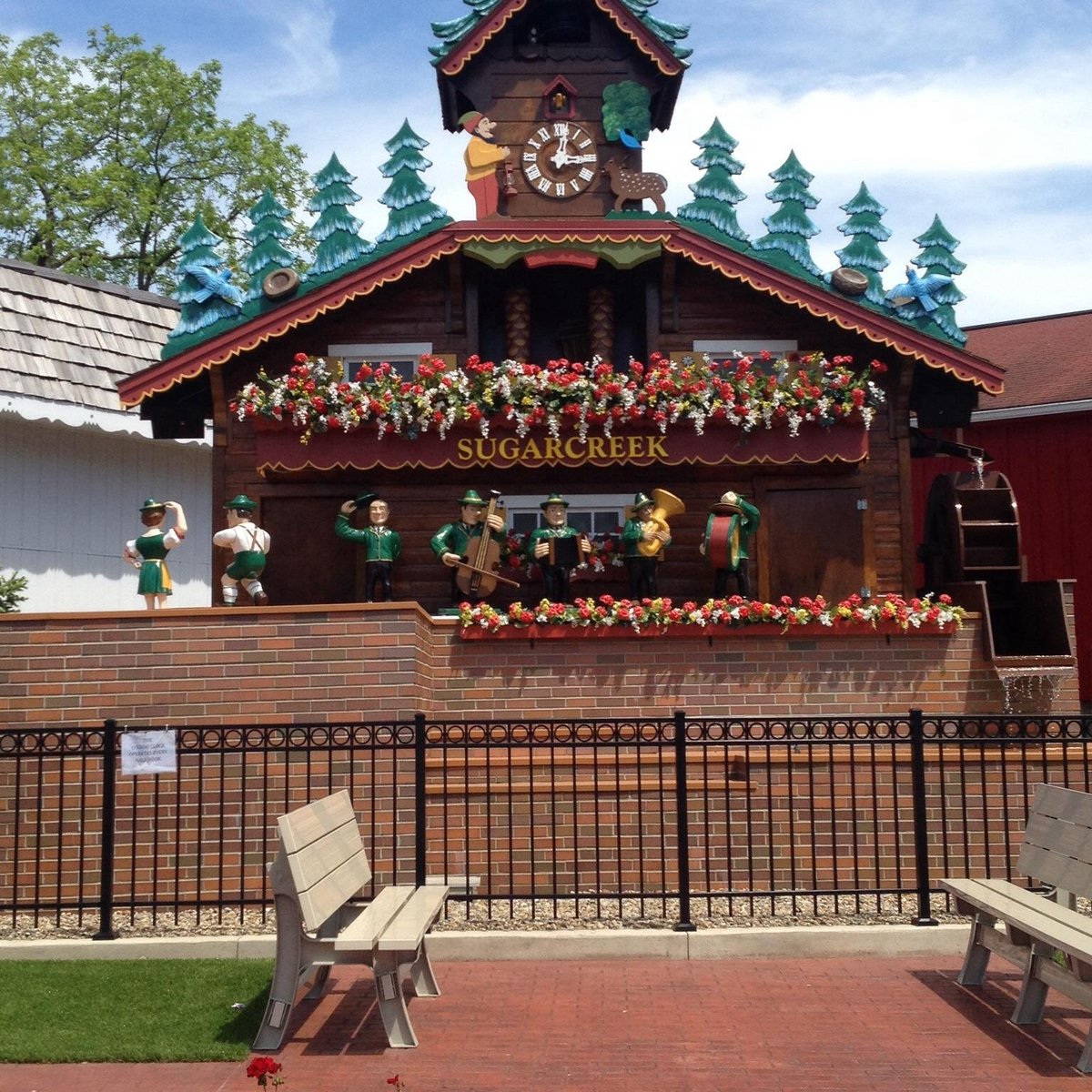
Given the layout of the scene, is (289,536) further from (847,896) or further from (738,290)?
(847,896)

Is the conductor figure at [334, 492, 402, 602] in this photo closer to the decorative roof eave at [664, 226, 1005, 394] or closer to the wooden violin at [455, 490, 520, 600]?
the wooden violin at [455, 490, 520, 600]

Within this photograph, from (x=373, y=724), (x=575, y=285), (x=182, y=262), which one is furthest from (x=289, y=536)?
(x=373, y=724)

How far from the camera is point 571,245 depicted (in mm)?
15008

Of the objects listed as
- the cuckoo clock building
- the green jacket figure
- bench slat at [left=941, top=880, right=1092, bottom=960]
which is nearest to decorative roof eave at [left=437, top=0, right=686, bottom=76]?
the cuckoo clock building

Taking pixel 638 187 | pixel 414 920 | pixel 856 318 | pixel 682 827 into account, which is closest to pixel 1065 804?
pixel 682 827

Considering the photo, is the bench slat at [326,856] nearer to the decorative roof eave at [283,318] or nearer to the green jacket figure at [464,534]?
the green jacket figure at [464,534]

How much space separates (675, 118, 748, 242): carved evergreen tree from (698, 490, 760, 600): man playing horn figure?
11.3 feet

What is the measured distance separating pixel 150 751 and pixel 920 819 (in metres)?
5.02

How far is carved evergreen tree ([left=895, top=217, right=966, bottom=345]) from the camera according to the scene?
15.6 metres

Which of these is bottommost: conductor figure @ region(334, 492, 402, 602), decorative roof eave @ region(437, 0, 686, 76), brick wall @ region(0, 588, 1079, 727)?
brick wall @ region(0, 588, 1079, 727)

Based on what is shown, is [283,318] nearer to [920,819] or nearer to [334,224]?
[334,224]

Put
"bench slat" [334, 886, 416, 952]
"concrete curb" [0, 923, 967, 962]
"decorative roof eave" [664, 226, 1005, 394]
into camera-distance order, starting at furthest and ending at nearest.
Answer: "decorative roof eave" [664, 226, 1005, 394]
"concrete curb" [0, 923, 967, 962]
"bench slat" [334, 886, 416, 952]

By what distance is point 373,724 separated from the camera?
345 inches

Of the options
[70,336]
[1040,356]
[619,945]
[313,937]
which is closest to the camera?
[313,937]
